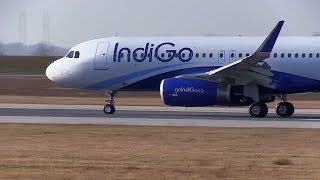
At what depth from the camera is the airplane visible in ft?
113

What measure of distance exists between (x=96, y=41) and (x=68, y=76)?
6.48 ft

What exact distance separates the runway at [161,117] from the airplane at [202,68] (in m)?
0.96

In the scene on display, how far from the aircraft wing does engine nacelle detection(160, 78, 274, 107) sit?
353 millimetres

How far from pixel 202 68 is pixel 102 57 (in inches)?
180

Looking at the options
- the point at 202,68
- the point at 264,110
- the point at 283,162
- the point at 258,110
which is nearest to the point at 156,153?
the point at 283,162

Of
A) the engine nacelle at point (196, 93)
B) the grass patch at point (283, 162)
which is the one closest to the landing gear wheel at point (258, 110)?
the engine nacelle at point (196, 93)

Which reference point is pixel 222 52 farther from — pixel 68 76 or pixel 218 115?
pixel 68 76

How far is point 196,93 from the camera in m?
34.2

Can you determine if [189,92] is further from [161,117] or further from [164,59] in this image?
[164,59]

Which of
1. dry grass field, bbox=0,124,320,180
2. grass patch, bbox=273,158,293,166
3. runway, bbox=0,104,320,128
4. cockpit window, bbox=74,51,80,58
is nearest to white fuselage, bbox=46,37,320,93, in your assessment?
cockpit window, bbox=74,51,80,58

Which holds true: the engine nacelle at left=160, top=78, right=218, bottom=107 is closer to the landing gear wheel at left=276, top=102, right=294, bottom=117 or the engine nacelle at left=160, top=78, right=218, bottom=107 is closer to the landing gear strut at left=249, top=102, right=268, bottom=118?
the landing gear strut at left=249, top=102, right=268, bottom=118

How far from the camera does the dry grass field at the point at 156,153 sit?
679 inches

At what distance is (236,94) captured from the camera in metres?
34.8

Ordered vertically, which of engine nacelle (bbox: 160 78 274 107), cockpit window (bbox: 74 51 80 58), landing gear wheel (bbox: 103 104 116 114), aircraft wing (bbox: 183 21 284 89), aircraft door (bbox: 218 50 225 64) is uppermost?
cockpit window (bbox: 74 51 80 58)
